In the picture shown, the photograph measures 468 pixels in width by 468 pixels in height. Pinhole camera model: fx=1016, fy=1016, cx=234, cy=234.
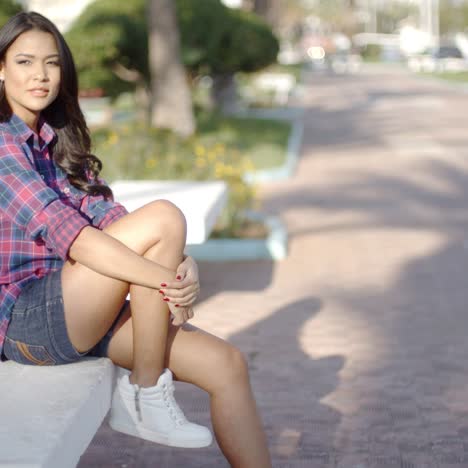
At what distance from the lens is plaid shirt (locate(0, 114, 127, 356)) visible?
306cm

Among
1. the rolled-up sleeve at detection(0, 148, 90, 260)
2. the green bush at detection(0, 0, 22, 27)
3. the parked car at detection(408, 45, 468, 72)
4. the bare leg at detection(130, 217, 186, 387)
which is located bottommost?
the parked car at detection(408, 45, 468, 72)

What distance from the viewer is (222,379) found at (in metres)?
3.09

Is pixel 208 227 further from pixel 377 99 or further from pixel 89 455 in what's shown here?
pixel 377 99

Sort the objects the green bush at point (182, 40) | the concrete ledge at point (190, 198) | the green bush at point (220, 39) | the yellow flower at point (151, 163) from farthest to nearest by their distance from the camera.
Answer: the green bush at point (220, 39), the green bush at point (182, 40), the yellow flower at point (151, 163), the concrete ledge at point (190, 198)

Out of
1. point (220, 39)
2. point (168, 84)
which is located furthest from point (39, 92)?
point (220, 39)

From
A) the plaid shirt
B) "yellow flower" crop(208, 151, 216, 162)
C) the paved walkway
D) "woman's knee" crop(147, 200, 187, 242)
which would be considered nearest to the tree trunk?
the paved walkway

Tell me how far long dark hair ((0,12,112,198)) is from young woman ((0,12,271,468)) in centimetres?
8

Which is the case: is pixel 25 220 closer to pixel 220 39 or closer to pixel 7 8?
pixel 7 8

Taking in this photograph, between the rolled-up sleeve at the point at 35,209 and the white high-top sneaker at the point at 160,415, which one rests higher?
the rolled-up sleeve at the point at 35,209

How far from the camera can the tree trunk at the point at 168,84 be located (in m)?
15.3

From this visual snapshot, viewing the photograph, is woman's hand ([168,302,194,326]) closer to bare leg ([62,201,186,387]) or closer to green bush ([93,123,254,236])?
bare leg ([62,201,186,387])

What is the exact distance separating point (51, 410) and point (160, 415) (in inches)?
17.8

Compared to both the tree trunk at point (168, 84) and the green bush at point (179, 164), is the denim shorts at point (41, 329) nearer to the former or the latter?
the green bush at point (179, 164)

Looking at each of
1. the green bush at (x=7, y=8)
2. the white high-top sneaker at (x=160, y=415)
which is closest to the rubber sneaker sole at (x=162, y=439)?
the white high-top sneaker at (x=160, y=415)
